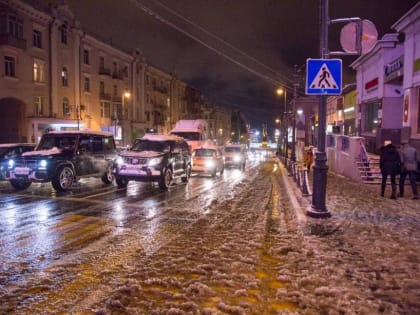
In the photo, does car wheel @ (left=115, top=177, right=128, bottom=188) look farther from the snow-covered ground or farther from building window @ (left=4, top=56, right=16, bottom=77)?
building window @ (left=4, top=56, right=16, bottom=77)

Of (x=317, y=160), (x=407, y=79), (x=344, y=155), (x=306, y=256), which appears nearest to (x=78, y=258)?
(x=306, y=256)

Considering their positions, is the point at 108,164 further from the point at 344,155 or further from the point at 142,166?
the point at 344,155

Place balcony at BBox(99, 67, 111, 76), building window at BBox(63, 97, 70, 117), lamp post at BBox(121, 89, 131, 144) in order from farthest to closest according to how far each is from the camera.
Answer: lamp post at BBox(121, 89, 131, 144)
balcony at BBox(99, 67, 111, 76)
building window at BBox(63, 97, 70, 117)

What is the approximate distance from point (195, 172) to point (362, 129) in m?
15.6

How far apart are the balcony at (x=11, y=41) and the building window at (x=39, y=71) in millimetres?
2681

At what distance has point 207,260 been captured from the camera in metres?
5.91

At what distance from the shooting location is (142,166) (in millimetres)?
14570

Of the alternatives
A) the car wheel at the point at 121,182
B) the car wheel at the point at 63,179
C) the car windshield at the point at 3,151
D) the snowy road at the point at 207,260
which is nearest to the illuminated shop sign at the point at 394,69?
the snowy road at the point at 207,260

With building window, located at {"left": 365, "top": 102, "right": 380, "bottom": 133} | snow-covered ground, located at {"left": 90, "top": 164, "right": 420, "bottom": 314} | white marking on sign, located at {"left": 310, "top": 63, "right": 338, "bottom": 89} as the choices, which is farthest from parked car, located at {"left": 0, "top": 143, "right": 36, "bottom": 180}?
building window, located at {"left": 365, "top": 102, "right": 380, "bottom": 133}

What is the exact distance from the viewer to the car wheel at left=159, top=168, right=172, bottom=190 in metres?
14.6

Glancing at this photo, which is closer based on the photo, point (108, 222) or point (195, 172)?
point (108, 222)

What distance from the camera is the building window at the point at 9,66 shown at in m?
30.5

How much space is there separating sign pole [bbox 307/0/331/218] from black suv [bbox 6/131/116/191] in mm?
8832

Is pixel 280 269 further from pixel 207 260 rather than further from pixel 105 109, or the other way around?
pixel 105 109
